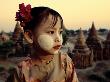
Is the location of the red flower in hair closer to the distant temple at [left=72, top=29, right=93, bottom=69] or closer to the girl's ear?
the girl's ear

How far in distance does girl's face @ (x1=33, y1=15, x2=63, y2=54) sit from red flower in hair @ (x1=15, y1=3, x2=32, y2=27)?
0.20 meters

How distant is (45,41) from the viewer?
4.52 meters

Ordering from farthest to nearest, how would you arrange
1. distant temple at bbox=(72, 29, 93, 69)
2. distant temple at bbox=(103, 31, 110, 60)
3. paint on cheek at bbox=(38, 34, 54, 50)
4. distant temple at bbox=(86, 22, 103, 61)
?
distant temple at bbox=(86, 22, 103, 61) < distant temple at bbox=(103, 31, 110, 60) < distant temple at bbox=(72, 29, 93, 69) < paint on cheek at bbox=(38, 34, 54, 50)

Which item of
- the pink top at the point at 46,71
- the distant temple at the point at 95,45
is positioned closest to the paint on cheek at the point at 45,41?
the pink top at the point at 46,71

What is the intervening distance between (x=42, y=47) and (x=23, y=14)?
20.7 inches

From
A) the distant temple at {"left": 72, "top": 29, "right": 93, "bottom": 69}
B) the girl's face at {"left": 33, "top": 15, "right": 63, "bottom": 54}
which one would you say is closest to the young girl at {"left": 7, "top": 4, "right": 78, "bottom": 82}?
the girl's face at {"left": 33, "top": 15, "right": 63, "bottom": 54}

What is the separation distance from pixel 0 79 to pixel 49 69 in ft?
75.1

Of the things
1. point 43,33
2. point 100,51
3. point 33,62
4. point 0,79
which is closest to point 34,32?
point 43,33

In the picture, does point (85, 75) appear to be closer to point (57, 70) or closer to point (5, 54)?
point (5, 54)

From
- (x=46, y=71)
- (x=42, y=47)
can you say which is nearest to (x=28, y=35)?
(x=42, y=47)

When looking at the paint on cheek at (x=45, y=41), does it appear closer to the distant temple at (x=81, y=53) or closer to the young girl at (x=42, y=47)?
the young girl at (x=42, y=47)

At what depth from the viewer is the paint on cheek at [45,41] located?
14.8 feet

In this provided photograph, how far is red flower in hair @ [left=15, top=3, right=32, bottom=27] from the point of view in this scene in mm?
4578

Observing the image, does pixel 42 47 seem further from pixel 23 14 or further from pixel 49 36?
pixel 23 14
